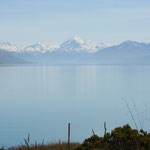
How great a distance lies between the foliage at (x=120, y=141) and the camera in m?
4.53

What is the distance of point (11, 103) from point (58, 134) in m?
9.96

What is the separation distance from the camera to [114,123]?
53.5ft

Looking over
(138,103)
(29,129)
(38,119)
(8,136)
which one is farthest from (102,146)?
(138,103)

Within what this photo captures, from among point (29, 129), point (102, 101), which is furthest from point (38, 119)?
point (102, 101)

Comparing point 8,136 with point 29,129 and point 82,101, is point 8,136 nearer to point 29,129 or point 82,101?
point 29,129

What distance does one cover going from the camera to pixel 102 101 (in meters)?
24.3

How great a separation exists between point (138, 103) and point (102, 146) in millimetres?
18769

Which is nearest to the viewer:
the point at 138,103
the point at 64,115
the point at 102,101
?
the point at 64,115

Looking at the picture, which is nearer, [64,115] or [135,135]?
[135,135]

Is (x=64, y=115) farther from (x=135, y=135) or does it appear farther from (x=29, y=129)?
(x=135, y=135)

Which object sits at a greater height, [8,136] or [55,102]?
[55,102]

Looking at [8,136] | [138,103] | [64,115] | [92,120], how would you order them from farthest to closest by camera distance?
[138,103] < [64,115] < [92,120] < [8,136]

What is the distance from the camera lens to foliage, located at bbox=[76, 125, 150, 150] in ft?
14.9

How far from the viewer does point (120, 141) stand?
4.71 metres
